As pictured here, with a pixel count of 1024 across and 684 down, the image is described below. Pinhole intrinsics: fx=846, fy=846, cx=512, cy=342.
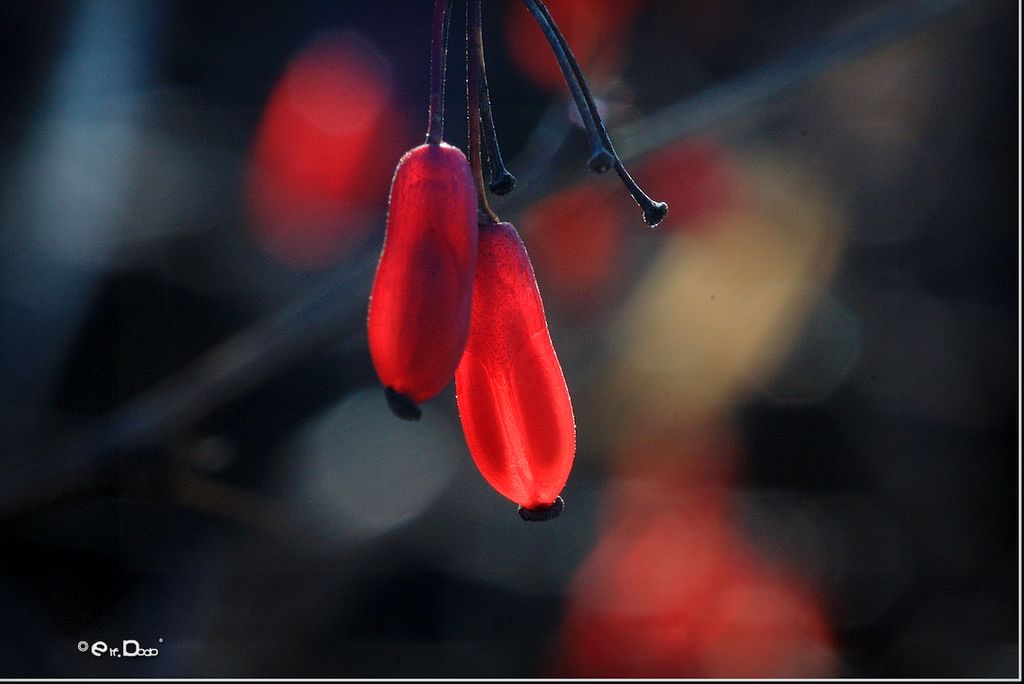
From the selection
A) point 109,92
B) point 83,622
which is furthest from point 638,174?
point 83,622

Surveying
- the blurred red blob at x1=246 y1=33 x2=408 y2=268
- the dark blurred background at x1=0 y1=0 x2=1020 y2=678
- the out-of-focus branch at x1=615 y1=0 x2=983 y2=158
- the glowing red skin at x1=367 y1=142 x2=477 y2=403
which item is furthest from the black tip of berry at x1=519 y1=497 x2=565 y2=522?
the out-of-focus branch at x1=615 y1=0 x2=983 y2=158

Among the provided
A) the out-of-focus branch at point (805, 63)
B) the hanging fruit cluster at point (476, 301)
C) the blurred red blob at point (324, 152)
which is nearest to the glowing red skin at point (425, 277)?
the hanging fruit cluster at point (476, 301)

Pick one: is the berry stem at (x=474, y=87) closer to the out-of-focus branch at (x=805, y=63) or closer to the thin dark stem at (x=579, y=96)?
the thin dark stem at (x=579, y=96)

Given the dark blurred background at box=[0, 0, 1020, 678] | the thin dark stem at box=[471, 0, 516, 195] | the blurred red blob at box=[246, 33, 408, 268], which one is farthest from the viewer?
the blurred red blob at box=[246, 33, 408, 268]

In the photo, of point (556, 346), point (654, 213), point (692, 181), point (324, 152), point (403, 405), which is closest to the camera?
point (403, 405)

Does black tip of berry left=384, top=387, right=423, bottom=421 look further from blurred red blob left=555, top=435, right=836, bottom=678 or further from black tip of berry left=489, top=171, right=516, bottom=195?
blurred red blob left=555, top=435, right=836, bottom=678

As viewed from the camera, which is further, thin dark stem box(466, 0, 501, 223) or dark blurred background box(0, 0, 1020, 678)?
dark blurred background box(0, 0, 1020, 678)

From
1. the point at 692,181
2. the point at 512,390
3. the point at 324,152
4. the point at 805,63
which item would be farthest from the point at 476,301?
the point at 805,63

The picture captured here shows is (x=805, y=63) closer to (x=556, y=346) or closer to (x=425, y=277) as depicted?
(x=556, y=346)
